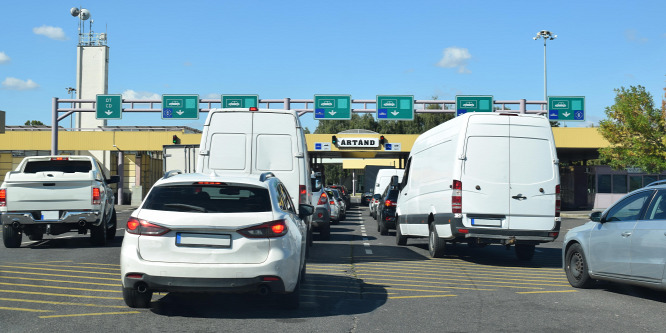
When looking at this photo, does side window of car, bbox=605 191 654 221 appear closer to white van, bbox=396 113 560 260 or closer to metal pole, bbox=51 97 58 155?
white van, bbox=396 113 560 260

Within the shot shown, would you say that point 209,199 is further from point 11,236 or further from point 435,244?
point 11,236

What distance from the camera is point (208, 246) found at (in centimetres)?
689

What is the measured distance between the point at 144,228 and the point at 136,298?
0.96m

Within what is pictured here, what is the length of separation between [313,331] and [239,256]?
3.36 feet

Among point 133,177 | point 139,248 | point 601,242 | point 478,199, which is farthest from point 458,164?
point 133,177

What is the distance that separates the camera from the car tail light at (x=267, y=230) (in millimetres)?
6969

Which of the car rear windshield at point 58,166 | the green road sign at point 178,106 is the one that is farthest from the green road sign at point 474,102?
the car rear windshield at point 58,166

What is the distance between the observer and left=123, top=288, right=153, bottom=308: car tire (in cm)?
737

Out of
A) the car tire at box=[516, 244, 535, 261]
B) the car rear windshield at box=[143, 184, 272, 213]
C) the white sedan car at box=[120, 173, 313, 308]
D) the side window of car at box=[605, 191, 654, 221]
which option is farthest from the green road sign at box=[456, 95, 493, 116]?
the white sedan car at box=[120, 173, 313, 308]

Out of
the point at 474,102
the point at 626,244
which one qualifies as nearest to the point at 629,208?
the point at 626,244

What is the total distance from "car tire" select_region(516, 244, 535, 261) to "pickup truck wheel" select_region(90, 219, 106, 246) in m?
8.55

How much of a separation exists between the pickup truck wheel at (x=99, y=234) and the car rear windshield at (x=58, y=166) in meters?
1.52

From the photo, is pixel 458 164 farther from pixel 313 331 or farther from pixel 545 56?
pixel 545 56

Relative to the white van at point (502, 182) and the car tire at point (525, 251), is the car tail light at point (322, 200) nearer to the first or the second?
the car tire at point (525, 251)
